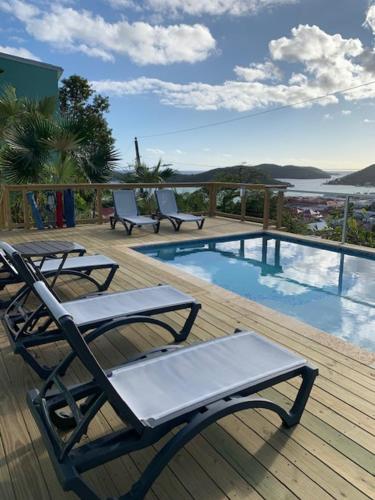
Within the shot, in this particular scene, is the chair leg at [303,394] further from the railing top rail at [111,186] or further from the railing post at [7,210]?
the railing post at [7,210]

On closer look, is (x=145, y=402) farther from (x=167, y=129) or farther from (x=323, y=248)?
(x=167, y=129)

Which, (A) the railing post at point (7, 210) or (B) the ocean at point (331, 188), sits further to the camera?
(A) the railing post at point (7, 210)

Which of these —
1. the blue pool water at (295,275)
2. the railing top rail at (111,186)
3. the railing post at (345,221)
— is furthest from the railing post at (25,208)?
the railing post at (345,221)

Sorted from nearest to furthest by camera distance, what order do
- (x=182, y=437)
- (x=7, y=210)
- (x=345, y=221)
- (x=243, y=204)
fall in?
(x=182, y=437) → (x=345, y=221) → (x=7, y=210) → (x=243, y=204)

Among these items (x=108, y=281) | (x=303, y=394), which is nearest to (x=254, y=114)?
(x=108, y=281)

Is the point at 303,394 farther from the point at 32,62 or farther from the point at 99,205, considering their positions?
the point at 32,62

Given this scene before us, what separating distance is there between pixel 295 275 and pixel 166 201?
12.2 ft

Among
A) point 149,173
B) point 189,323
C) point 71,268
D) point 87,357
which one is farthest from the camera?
point 149,173

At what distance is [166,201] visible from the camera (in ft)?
27.2

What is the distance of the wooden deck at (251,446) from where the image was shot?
1.54 metres

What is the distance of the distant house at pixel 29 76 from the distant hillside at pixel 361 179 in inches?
385

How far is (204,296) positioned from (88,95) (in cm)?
1859

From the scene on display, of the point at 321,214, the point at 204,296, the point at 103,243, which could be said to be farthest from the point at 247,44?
the point at 204,296

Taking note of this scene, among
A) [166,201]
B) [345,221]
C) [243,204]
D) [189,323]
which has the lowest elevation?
[189,323]
